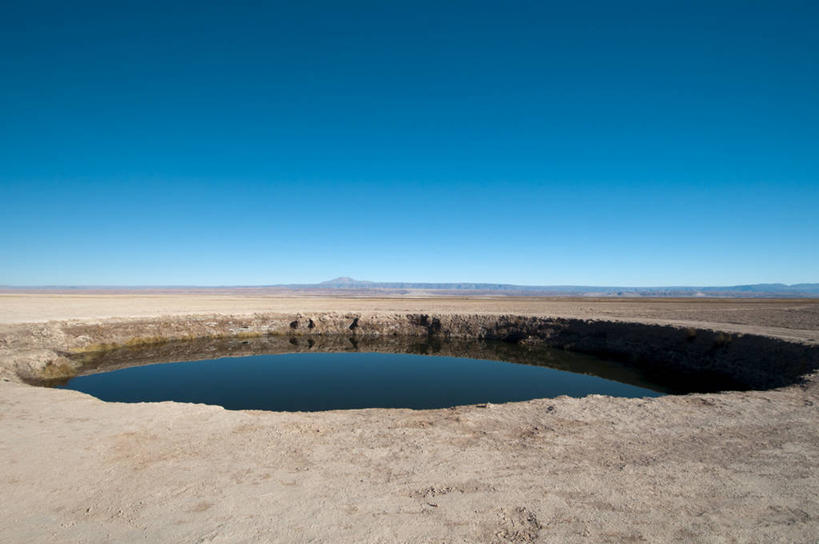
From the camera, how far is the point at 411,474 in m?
4.94

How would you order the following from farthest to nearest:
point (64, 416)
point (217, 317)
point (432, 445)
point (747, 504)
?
point (217, 317) → point (64, 416) → point (432, 445) → point (747, 504)

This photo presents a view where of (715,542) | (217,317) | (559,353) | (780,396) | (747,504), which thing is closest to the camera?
(715,542)

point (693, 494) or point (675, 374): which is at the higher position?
point (693, 494)

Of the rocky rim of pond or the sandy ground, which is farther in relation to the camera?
the rocky rim of pond

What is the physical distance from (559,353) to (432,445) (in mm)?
16325

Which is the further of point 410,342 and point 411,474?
point 410,342

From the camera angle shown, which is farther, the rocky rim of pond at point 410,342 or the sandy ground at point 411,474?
the rocky rim of pond at point 410,342

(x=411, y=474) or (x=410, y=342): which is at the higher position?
(x=411, y=474)

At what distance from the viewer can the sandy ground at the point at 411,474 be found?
379 cm

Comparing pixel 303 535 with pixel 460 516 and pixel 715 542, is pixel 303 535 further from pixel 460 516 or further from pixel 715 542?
pixel 715 542

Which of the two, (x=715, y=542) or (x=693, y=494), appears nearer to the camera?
(x=715, y=542)

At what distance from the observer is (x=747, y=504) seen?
423 cm

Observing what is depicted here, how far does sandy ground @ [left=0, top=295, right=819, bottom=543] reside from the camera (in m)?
3.79

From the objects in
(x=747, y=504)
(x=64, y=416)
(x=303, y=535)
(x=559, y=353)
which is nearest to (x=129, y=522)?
(x=303, y=535)
